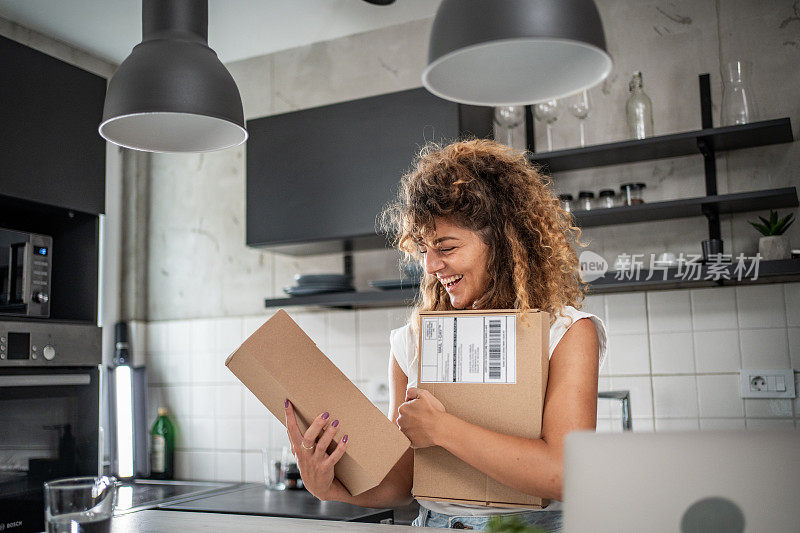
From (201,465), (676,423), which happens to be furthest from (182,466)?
(676,423)

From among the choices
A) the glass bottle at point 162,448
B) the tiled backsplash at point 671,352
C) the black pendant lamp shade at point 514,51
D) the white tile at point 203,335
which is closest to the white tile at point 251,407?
the tiled backsplash at point 671,352

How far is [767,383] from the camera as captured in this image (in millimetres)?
2400

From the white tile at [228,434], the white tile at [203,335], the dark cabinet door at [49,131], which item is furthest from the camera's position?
the white tile at [203,335]

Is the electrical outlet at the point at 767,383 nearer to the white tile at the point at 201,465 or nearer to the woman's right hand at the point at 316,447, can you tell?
the woman's right hand at the point at 316,447

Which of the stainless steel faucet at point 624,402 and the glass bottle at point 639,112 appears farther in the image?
the glass bottle at point 639,112

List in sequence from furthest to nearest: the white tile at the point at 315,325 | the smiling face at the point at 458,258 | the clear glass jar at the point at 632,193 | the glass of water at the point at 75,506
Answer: the white tile at the point at 315,325 < the clear glass jar at the point at 632,193 < the smiling face at the point at 458,258 < the glass of water at the point at 75,506

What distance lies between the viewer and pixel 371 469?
1.30 metres

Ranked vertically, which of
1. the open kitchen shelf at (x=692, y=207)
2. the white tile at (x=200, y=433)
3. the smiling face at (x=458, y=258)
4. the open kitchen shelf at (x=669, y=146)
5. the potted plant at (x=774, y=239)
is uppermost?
the open kitchen shelf at (x=669, y=146)

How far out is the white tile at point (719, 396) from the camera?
8.02ft

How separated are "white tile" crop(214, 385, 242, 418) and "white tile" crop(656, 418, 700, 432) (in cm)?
174

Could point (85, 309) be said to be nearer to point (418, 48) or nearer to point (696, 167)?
point (418, 48)

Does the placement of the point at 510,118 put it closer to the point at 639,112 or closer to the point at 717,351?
the point at 639,112

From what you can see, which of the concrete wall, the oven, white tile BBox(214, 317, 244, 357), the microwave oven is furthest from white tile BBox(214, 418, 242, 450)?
the microwave oven

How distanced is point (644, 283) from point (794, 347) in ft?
1.75
